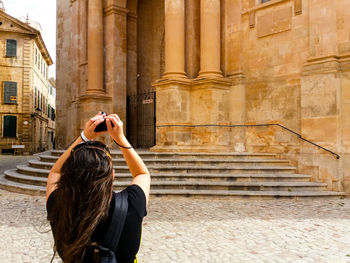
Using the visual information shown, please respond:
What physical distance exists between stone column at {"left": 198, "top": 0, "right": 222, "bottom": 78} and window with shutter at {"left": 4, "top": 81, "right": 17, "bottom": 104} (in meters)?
23.1

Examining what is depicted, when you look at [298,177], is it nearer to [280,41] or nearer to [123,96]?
[280,41]

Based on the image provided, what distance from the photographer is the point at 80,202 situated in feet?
4.03

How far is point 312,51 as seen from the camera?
9312 mm

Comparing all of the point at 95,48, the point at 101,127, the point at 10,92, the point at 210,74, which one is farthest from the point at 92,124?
the point at 10,92

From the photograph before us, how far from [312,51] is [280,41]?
1324 millimetres

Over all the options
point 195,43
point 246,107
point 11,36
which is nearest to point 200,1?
point 195,43

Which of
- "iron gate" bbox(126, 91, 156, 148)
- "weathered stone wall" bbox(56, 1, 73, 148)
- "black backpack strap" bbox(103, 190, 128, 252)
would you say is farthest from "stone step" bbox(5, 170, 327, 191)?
"weathered stone wall" bbox(56, 1, 73, 148)

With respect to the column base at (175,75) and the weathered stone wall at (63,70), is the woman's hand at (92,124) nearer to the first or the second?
the column base at (175,75)

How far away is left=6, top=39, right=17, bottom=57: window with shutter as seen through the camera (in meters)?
29.0

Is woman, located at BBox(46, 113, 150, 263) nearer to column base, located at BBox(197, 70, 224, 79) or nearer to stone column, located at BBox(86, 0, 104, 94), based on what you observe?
column base, located at BBox(197, 70, 224, 79)

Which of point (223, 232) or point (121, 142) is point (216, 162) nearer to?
point (223, 232)

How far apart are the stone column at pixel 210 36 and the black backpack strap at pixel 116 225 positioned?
32.7 feet

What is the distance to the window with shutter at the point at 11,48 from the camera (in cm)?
2905

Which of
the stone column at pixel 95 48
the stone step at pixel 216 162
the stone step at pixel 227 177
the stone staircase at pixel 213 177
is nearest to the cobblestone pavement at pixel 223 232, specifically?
the stone staircase at pixel 213 177
